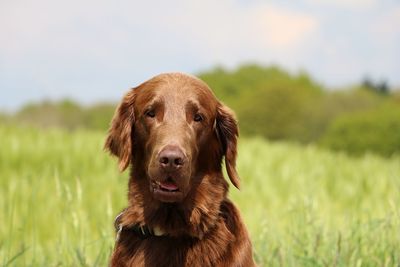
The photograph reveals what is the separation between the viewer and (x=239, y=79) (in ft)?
192

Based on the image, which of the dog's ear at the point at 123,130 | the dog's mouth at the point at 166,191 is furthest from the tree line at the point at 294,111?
the dog's mouth at the point at 166,191

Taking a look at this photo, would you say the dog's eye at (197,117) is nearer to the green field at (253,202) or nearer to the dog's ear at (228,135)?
the dog's ear at (228,135)

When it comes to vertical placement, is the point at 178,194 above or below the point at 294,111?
above

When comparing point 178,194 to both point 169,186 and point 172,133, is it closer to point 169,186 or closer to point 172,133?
point 169,186

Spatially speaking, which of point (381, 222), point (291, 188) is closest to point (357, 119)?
point (291, 188)

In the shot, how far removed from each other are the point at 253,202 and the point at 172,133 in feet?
28.2

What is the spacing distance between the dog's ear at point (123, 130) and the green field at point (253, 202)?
93cm

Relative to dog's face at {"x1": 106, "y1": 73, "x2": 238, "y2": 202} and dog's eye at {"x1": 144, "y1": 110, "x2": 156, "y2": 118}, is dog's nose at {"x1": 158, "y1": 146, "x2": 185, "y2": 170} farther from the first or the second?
dog's eye at {"x1": 144, "y1": 110, "x2": 156, "y2": 118}

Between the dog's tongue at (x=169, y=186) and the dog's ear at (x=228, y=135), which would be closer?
the dog's tongue at (x=169, y=186)

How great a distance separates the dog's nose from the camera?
3445mm

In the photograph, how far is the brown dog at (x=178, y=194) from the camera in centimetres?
376

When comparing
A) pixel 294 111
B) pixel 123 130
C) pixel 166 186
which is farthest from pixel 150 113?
pixel 294 111

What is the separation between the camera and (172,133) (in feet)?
11.9

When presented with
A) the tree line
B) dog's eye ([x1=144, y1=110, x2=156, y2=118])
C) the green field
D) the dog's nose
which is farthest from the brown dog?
the tree line
